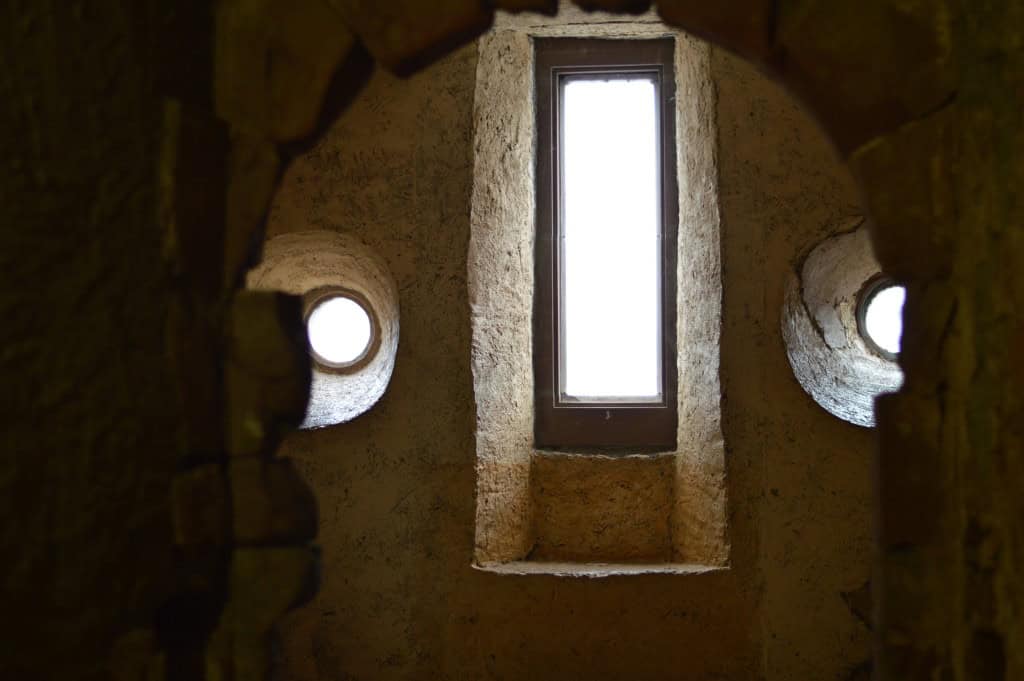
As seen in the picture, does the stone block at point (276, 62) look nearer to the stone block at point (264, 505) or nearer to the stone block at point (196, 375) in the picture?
the stone block at point (196, 375)

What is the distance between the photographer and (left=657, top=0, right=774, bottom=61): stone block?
134 centimetres

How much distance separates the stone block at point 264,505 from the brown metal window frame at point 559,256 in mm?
2040

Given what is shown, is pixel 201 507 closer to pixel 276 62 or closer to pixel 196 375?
pixel 196 375

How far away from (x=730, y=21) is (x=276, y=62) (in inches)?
26.3

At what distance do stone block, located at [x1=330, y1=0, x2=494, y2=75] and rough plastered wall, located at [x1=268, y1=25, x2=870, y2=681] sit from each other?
1502mm

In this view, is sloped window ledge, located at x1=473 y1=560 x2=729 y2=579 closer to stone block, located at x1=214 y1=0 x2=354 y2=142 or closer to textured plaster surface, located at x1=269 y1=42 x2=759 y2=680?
textured plaster surface, located at x1=269 y1=42 x2=759 y2=680

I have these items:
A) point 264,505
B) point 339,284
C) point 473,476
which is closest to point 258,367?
point 264,505

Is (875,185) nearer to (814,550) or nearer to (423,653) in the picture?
(814,550)

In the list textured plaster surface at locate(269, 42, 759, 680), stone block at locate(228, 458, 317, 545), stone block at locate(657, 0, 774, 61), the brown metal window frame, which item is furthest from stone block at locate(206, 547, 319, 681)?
the brown metal window frame

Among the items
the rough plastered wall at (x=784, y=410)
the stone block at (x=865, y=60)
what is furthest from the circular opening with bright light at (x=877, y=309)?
the stone block at (x=865, y=60)

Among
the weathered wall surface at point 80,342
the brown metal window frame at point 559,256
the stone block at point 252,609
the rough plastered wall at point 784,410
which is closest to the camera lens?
the weathered wall surface at point 80,342

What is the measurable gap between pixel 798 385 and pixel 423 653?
4.61 ft

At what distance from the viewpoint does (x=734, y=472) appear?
285cm

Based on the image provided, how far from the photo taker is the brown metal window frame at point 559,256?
11.0 feet
